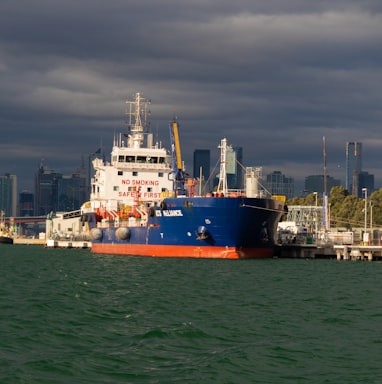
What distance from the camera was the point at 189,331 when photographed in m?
24.2

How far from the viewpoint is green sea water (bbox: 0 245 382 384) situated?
18844 millimetres

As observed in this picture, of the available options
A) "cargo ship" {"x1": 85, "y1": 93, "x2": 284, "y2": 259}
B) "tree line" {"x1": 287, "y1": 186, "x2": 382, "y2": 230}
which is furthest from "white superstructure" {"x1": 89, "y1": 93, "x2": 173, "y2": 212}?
"tree line" {"x1": 287, "y1": 186, "x2": 382, "y2": 230}

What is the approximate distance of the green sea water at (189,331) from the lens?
18.8 meters

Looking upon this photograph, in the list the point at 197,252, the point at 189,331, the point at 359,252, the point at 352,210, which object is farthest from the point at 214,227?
the point at 352,210

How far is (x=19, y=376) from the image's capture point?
58.9 feet

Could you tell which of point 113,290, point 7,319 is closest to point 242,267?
point 113,290

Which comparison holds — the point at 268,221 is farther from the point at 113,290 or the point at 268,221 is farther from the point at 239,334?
the point at 239,334

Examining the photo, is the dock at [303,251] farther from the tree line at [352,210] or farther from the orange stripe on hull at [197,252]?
the tree line at [352,210]

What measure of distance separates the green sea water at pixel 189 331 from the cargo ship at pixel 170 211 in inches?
667

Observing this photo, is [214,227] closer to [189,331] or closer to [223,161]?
[223,161]

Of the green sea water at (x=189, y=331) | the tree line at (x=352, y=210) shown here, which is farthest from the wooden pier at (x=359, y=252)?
the tree line at (x=352, y=210)

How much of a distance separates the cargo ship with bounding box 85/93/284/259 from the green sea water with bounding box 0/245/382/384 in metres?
17.0

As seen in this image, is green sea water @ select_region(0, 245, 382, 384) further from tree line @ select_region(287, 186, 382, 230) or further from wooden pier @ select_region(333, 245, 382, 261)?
tree line @ select_region(287, 186, 382, 230)

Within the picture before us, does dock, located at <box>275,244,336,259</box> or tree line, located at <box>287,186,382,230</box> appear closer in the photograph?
dock, located at <box>275,244,336,259</box>
